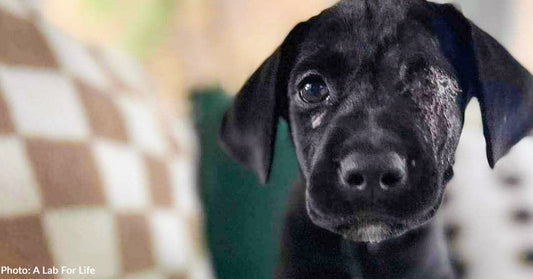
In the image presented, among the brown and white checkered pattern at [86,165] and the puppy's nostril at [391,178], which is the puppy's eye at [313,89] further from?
the brown and white checkered pattern at [86,165]

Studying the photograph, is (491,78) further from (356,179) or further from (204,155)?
(204,155)

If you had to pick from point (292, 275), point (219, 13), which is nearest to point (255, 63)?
point (219, 13)

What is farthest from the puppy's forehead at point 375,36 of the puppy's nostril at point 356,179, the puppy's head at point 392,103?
the puppy's nostril at point 356,179

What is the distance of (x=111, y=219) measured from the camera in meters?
0.63

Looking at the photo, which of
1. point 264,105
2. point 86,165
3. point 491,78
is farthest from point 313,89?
point 86,165

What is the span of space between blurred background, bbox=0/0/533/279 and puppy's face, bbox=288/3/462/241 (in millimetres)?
51

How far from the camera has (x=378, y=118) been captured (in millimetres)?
459

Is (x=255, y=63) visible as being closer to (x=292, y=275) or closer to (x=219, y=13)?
(x=219, y=13)

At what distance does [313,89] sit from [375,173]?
13cm

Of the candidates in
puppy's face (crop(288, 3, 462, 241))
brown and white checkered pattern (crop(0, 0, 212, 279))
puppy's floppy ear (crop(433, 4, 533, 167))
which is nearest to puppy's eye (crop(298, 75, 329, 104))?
puppy's face (crop(288, 3, 462, 241))

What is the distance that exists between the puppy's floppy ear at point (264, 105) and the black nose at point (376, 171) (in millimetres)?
127

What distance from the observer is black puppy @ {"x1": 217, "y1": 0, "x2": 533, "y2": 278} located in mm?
451

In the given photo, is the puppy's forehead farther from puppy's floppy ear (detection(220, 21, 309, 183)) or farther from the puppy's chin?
the puppy's chin

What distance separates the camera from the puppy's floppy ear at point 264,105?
1.79 ft
